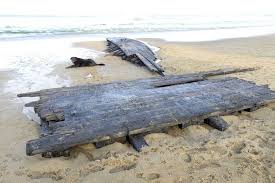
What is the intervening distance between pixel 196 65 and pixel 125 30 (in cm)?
1070

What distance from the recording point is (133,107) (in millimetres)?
5266

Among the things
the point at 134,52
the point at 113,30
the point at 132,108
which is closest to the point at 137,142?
the point at 132,108

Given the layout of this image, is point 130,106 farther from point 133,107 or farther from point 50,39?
point 50,39

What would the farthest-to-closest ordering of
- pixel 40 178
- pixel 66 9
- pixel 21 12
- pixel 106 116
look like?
pixel 66 9
pixel 21 12
pixel 106 116
pixel 40 178

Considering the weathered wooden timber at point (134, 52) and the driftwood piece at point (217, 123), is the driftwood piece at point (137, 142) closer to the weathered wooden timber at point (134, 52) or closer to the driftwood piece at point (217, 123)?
the driftwood piece at point (217, 123)

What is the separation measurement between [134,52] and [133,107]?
562cm

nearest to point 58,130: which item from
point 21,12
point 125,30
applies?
point 125,30

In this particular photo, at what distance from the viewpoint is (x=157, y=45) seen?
14.3 m

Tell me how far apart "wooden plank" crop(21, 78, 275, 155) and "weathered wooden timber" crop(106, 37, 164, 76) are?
8.61ft

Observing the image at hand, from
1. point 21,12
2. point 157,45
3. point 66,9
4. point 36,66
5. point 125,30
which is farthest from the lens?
point 66,9

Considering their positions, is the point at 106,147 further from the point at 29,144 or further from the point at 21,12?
the point at 21,12

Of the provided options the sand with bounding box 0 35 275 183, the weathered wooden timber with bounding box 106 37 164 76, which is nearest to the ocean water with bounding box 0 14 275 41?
the weathered wooden timber with bounding box 106 37 164 76

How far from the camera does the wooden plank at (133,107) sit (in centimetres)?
439

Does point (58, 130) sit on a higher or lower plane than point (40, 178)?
higher
